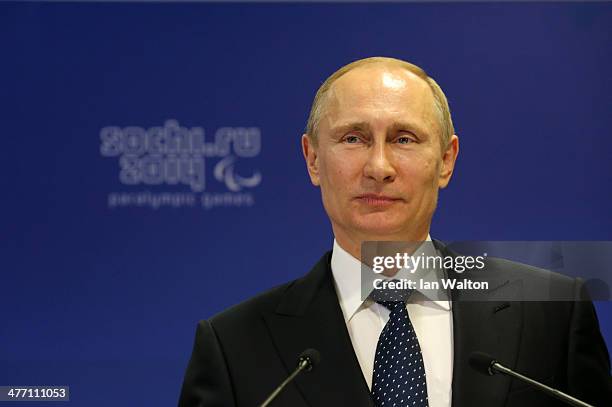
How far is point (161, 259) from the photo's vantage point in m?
2.48

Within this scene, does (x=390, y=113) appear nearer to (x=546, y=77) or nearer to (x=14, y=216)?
(x=546, y=77)

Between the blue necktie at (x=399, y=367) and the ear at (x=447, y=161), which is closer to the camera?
the blue necktie at (x=399, y=367)

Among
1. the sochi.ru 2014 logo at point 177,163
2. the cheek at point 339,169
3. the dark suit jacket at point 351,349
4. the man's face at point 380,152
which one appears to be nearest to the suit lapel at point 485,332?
the dark suit jacket at point 351,349

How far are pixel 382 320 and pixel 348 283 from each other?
11 cm

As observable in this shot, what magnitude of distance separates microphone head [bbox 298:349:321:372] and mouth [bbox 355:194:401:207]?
0.33m

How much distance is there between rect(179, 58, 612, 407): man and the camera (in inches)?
64.2

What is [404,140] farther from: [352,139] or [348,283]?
[348,283]

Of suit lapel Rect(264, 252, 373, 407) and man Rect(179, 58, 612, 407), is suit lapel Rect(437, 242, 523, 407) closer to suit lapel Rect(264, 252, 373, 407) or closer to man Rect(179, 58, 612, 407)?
man Rect(179, 58, 612, 407)

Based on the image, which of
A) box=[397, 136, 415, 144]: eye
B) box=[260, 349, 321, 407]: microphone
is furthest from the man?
box=[260, 349, 321, 407]: microphone

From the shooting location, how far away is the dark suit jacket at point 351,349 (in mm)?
1621

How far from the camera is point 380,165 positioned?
173cm

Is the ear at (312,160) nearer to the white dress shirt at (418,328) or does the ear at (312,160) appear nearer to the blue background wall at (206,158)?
→ the white dress shirt at (418,328)

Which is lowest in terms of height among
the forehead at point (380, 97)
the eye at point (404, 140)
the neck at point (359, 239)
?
the neck at point (359, 239)

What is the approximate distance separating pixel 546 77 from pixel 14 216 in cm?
143
